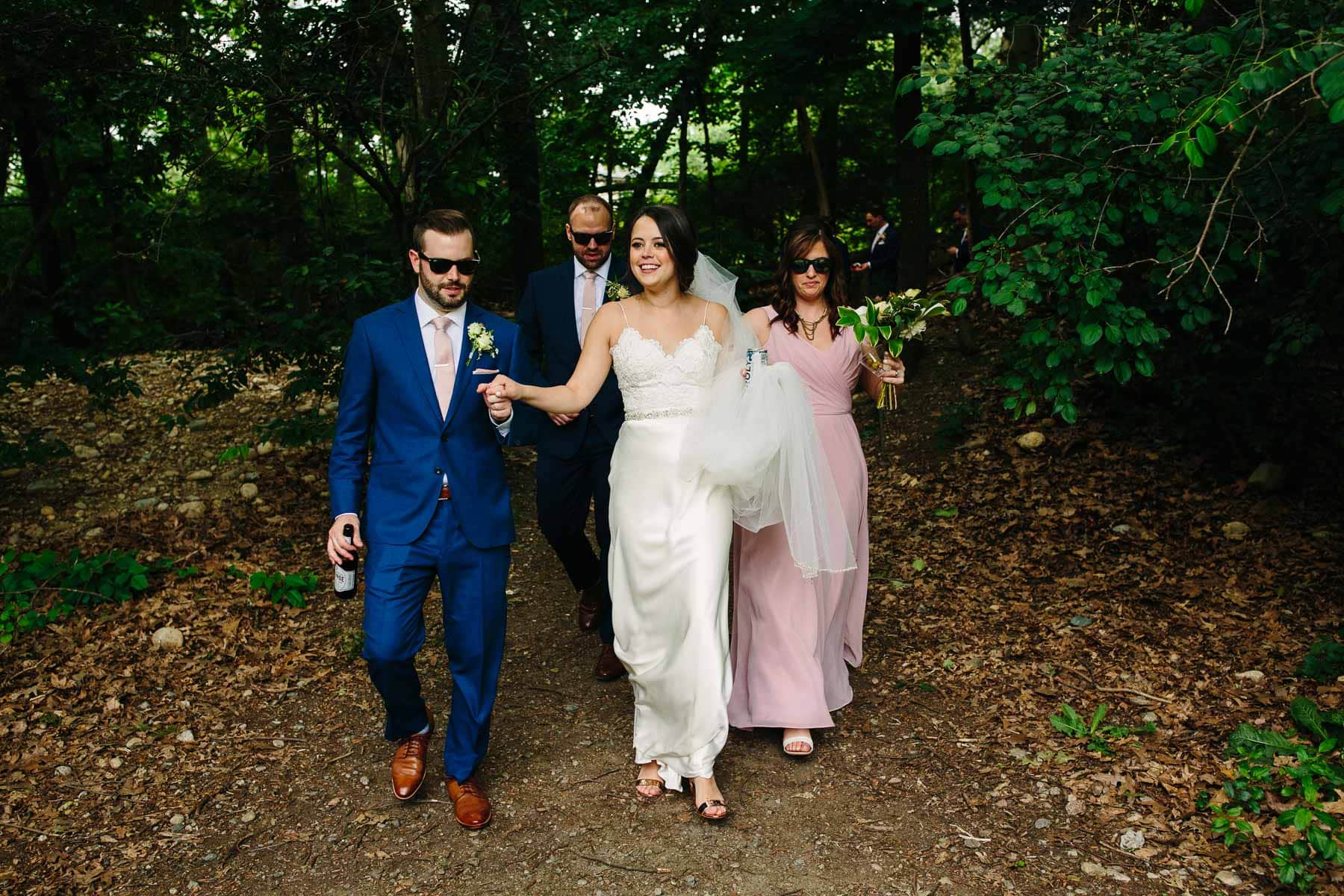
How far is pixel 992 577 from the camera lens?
6711 mm

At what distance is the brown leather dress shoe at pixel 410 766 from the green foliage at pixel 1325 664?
14.7 feet

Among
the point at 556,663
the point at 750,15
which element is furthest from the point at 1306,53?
the point at 750,15

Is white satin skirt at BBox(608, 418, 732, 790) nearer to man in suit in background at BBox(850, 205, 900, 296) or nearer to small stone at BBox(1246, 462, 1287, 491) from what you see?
small stone at BBox(1246, 462, 1287, 491)

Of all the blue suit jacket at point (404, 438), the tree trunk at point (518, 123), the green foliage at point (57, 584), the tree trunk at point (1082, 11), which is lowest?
the green foliage at point (57, 584)

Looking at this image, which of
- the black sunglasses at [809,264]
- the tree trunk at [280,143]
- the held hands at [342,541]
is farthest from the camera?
the tree trunk at [280,143]

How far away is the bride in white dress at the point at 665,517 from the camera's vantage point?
4074 millimetres

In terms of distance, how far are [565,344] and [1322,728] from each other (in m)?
4.28

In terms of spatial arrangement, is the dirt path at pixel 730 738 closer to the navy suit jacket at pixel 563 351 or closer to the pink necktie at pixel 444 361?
the navy suit jacket at pixel 563 351

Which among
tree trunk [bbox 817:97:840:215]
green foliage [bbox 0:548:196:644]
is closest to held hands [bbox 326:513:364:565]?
green foliage [bbox 0:548:196:644]

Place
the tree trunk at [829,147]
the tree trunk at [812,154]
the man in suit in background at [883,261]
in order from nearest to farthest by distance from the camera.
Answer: the tree trunk at [812,154], the man in suit in background at [883,261], the tree trunk at [829,147]

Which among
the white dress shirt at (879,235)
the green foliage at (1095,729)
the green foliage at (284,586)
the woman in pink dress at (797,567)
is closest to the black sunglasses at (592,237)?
the woman in pink dress at (797,567)

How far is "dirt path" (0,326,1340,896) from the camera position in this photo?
3.79m

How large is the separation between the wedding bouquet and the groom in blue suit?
63.1 inches

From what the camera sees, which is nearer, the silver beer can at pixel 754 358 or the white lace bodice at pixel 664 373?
the white lace bodice at pixel 664 373
